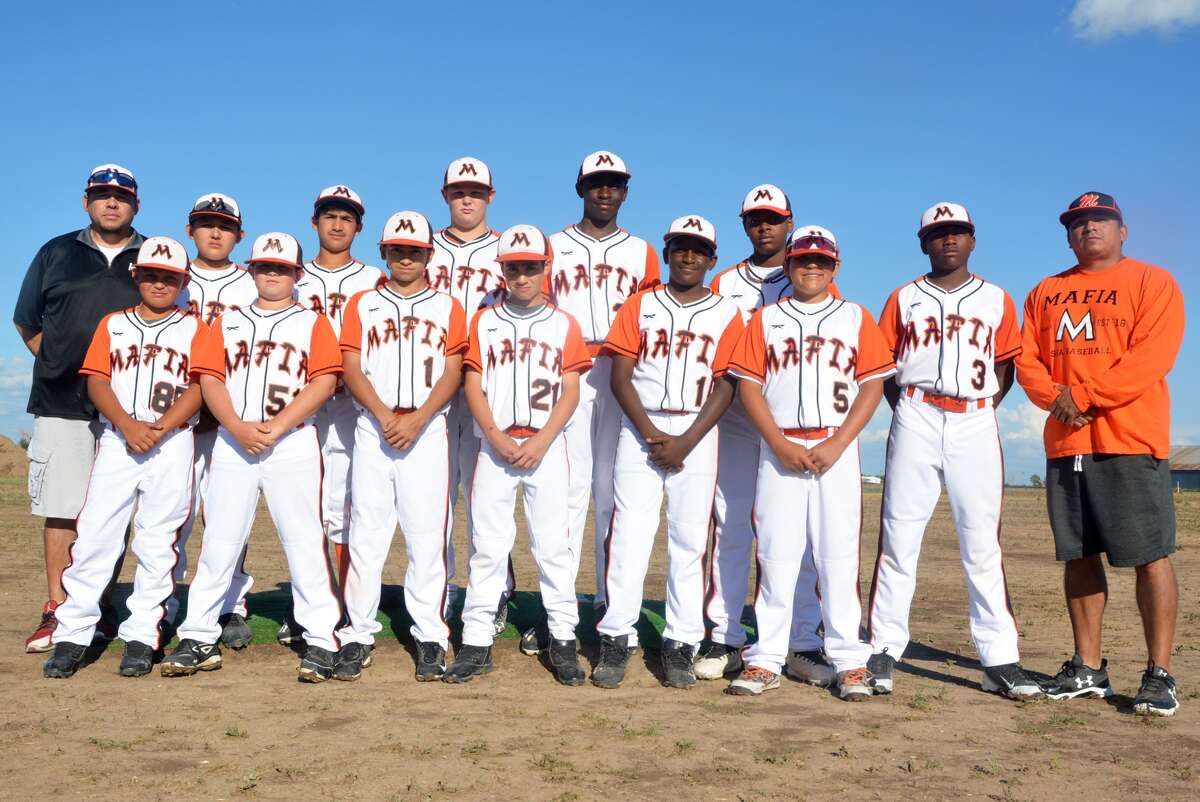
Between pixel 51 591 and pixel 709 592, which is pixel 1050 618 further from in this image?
pixel 51 591

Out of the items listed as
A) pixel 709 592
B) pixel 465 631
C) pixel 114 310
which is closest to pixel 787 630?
pixel 709 592

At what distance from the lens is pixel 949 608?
370 inches

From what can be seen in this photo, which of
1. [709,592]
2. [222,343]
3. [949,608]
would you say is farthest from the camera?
[949,608]

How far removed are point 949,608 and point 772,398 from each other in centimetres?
472

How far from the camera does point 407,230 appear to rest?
240 inches

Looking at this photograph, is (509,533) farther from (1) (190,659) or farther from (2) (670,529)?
(1) (190,659)

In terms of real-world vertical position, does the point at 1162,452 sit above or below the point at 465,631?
above

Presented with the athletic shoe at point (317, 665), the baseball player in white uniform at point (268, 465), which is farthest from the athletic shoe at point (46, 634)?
the athletic shoe at point (317, 665)

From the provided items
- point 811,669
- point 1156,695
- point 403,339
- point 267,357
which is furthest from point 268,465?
point 1156,695

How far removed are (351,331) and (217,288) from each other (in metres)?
1.34

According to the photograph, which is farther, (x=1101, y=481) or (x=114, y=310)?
(x=114, y=310)

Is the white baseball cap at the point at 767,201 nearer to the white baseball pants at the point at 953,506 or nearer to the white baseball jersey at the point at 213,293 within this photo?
the white baseball pants at the point at 953,506

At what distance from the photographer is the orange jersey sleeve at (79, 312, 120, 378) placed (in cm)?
594

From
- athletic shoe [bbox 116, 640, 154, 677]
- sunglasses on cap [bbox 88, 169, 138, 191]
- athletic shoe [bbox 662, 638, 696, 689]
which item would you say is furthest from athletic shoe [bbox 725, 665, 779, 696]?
sunglasses on cap [bbox 88, 169, 138, 191]
